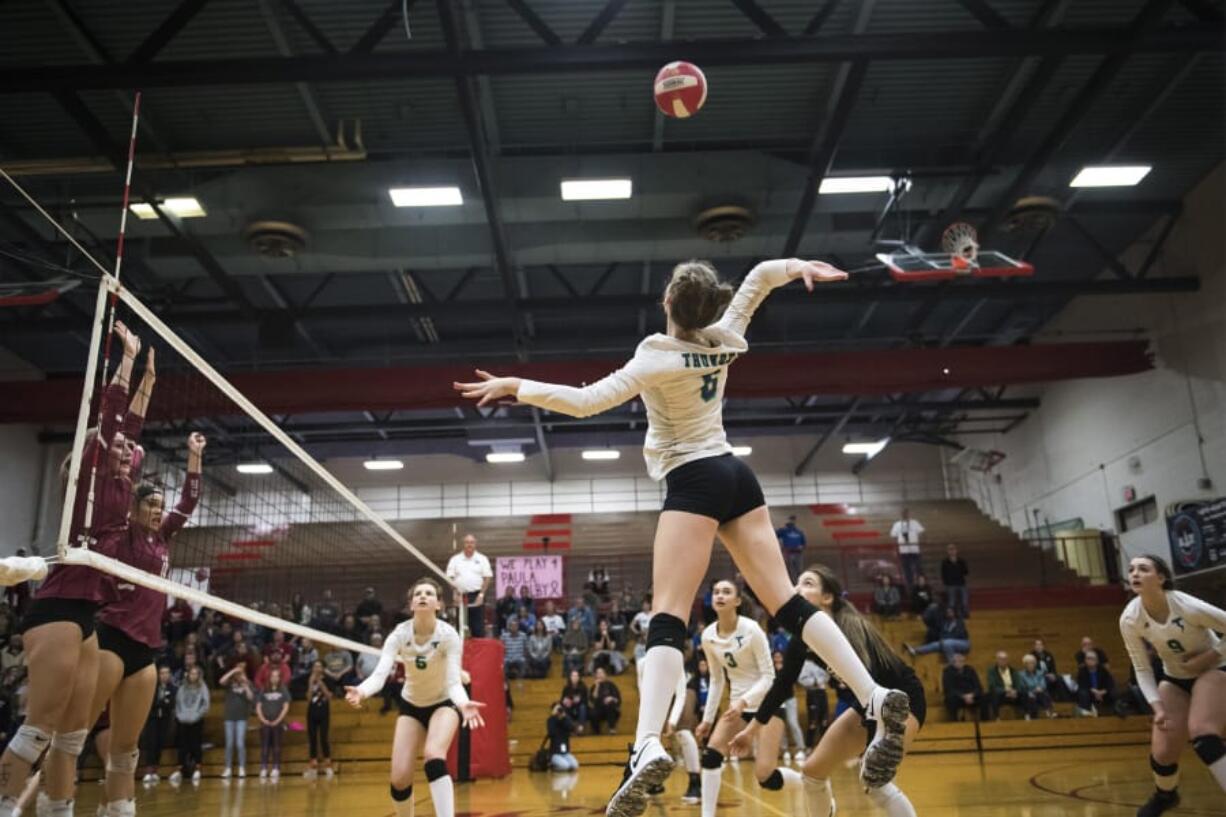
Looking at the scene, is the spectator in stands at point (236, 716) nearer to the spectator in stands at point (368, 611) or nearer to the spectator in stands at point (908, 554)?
the spectator in stands at point (368, 611)

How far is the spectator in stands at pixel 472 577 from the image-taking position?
648 inches

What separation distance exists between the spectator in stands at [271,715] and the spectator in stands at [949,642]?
12.5 meters

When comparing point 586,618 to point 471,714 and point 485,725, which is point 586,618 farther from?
point 471,714

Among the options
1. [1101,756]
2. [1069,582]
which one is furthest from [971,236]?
[1069,582]

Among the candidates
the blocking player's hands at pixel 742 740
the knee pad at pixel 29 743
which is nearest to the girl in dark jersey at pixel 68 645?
the knee pad at pixel 29 743

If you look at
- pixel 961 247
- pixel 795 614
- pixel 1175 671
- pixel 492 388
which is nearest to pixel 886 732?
pixel 795 614

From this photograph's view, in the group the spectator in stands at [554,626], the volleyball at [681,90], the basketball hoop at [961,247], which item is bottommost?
the spectator in stands at [554,626]

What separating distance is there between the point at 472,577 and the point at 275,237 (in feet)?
21.9

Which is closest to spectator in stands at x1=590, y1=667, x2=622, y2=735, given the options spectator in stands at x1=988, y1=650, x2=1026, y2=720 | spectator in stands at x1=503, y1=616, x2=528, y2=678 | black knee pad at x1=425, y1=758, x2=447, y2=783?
spectator in stands at x1=503, y1=616, x2=528, y2=678

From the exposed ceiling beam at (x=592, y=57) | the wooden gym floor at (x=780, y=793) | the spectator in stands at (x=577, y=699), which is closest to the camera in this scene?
the wooden gym floor at (x=780, y=793)

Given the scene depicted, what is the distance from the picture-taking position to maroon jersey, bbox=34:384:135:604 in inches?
207

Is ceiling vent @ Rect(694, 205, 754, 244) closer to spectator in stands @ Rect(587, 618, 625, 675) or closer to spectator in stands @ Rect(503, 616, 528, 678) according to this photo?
spectator in stands @ Rect(587, 618, 625, 675)

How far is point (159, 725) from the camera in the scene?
1753 centimetres

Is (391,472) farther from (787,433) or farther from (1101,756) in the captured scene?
(1101,756)
